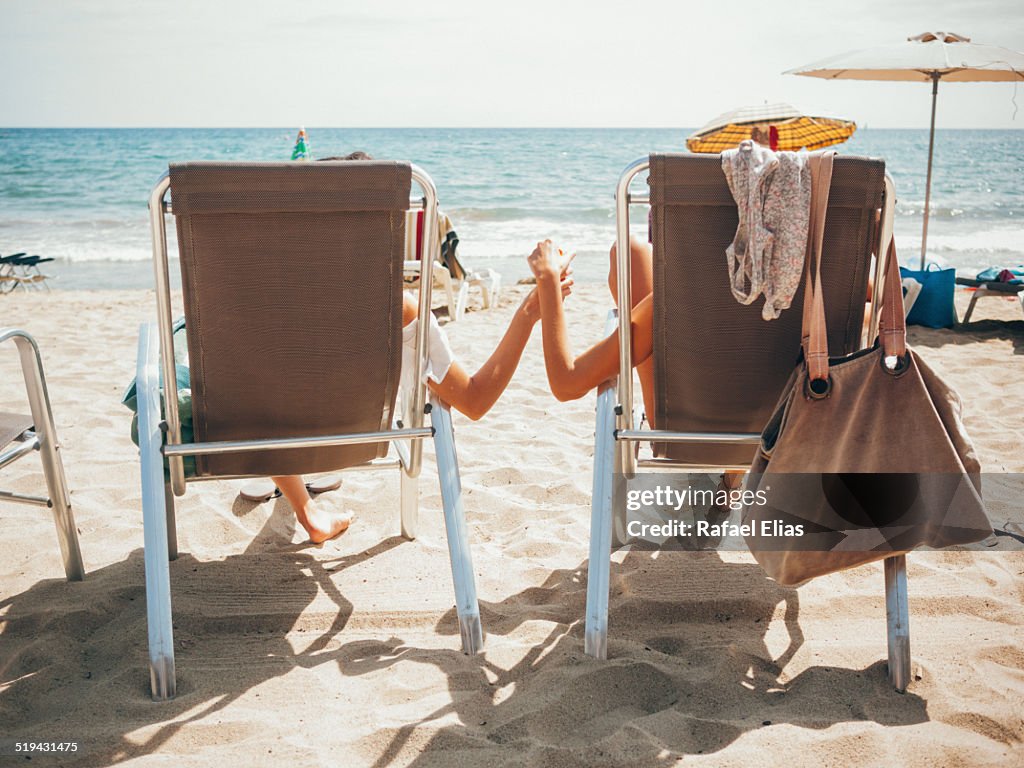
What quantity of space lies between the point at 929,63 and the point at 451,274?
4.24 metres

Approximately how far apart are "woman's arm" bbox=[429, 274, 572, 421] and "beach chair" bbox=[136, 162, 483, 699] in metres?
0.07

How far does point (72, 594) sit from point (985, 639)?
257 centimetres

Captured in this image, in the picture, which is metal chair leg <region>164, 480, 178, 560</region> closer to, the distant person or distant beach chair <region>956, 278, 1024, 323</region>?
the distant person

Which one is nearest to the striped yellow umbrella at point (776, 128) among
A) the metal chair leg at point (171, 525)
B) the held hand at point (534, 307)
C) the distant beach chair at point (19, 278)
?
the held hand at point (534, 307)

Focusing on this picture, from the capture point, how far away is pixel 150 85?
61.7 metres

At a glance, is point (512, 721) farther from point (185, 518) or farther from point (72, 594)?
point (185, 518)

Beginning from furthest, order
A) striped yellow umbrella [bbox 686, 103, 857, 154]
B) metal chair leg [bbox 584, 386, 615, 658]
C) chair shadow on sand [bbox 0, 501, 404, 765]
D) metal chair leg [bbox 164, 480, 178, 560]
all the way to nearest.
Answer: striped yellow umbrella [bbox 686, 103, 857, 154], metal chair leg [bbox 164, 480, 178, 560], metal chair leg [bbox 584, 386, 615, 658], chair shadow on sand [bbox 0, 501, 404, 765]

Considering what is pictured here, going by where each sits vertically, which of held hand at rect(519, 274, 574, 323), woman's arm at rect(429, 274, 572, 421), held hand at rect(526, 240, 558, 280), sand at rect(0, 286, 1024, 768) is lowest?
sand at rect(0, 286, 1024, 768)

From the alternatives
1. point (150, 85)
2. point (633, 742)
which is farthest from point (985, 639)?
point (150, 85)

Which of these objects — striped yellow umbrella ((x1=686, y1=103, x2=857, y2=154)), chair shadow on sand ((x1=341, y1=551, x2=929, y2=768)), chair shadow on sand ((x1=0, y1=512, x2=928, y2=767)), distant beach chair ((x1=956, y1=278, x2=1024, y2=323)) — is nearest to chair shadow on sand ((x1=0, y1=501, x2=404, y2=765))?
chair shadow on sand ((x1=0, y1=512, x2=928, y2=767))

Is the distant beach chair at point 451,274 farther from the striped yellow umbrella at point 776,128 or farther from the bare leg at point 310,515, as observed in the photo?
the bare leg at point 310,515

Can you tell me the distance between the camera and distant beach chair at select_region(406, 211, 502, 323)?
6.86 meters

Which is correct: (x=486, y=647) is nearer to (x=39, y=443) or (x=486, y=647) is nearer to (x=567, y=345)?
(x=567, y=345)

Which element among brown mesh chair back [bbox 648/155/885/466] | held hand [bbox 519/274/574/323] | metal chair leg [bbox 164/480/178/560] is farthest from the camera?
metal chair leg [bbox 164/480/178/560]
